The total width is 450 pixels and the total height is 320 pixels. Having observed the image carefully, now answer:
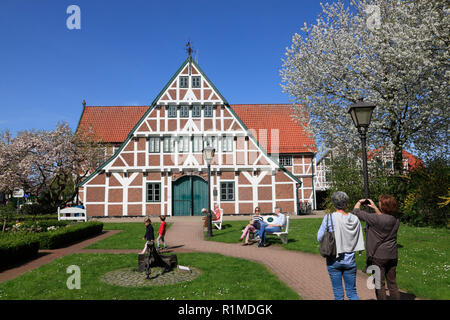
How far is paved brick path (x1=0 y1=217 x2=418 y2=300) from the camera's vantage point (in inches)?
248

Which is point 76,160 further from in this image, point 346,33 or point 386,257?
point 386,257

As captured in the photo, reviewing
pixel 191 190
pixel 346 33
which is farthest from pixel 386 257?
pixel 191 190

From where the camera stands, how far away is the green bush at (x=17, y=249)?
8.81 meters

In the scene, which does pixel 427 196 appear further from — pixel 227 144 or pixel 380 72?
pixel 227 144

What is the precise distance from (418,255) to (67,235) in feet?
40.7

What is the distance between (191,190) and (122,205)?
5433 mm

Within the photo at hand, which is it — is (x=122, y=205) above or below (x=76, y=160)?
below

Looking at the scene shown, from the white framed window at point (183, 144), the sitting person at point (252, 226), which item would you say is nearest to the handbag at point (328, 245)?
the sitting person at point (252, 226)

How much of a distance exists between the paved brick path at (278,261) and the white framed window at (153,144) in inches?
443

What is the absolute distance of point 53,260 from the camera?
9.52 m

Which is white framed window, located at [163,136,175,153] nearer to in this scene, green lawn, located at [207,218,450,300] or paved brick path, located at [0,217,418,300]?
paved brick path, located at [0,217,418,300]

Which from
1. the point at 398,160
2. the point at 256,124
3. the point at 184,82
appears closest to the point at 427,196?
the point at 398,160

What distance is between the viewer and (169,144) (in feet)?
81.2
